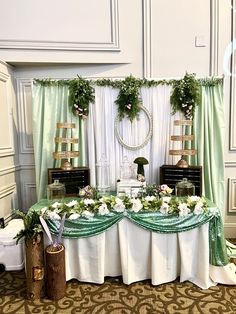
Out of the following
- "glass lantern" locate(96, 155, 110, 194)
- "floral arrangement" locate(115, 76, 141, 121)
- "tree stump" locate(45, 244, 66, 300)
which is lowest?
"tree stump" locate(45, 244, 66, 300)

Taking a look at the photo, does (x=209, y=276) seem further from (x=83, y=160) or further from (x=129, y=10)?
(x=129, y=10)

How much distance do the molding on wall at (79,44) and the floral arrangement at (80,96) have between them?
0.47m

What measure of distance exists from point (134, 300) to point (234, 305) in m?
0.84

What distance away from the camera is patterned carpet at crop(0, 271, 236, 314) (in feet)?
6.37

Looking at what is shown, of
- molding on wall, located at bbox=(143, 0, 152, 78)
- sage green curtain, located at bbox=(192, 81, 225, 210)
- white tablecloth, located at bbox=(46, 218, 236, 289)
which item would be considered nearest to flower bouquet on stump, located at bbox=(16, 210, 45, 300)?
white tablecloth, located at bbox=(46, 218, 236, 289)

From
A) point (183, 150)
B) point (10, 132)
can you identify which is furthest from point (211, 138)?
point (10, 132)

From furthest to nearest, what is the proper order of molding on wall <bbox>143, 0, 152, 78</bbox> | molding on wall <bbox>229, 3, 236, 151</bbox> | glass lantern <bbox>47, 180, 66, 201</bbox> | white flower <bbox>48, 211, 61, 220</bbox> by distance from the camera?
1. molding on wall <bbox>229, 3, 236, 151</bbox>
2. molding on wall <bbox>143, 0, 152, 78</bbox>
3. glass lantern <bbox>47, 180, 66, 201</bbox>
4. white flower <bbox>48, 211, 61, 220</bbox>

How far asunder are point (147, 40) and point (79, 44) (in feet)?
2.86

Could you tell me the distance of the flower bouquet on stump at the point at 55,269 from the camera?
2.01 meters

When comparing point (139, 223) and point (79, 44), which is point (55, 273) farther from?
point (79, 44)

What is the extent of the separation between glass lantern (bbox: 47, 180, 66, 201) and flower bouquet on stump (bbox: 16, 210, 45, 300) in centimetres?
46

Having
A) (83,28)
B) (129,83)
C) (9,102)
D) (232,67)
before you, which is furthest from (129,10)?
(9,102)

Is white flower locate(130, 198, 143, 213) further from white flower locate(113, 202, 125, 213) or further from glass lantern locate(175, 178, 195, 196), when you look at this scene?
glass lantern locate(175, 178, 195, 196)

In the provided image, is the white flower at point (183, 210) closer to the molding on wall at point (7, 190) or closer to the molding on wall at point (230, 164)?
the molding on wall at point (230, 164)
